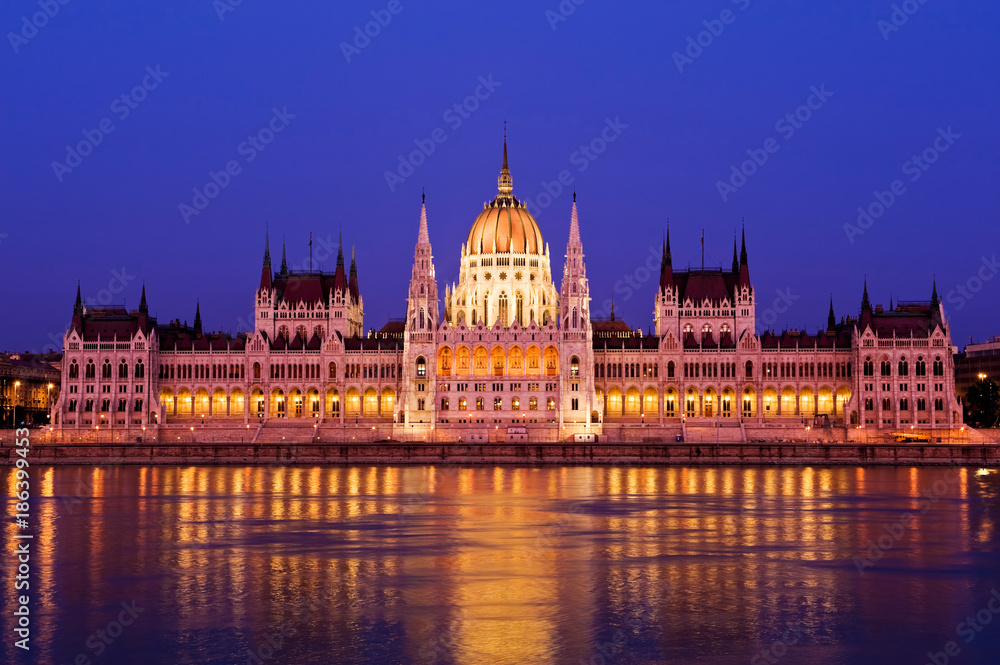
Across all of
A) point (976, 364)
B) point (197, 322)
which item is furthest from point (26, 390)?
point (976, 364)

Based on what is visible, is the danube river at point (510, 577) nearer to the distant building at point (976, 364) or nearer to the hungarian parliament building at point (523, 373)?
the hungarian parliament building at point (523, 373)

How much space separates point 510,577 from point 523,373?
87611 mm

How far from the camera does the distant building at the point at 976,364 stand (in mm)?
174125

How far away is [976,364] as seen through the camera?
179 metres

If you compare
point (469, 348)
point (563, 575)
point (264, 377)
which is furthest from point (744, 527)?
point (264, 377)

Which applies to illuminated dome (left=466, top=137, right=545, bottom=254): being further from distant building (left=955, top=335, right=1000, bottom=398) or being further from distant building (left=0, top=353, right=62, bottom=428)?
distant building (left=955, top=335, right=1000, bottom=398)

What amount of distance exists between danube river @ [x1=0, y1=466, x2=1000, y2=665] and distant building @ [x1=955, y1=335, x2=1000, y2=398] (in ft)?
363

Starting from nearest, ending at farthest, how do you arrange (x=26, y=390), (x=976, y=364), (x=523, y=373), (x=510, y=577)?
(x=510, y=577) < (x=523, y=373) < (x=26, y=390) < (x=976, y=364)

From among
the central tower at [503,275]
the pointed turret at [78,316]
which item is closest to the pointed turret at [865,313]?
the central tower at [503,275]

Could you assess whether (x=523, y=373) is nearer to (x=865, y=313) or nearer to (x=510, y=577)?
(x=865, y=313)

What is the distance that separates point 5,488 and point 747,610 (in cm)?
5620

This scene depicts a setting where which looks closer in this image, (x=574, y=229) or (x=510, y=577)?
(x=510, y=577)

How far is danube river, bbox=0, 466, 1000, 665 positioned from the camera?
101 feet

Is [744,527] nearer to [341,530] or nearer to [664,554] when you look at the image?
[664,554]
